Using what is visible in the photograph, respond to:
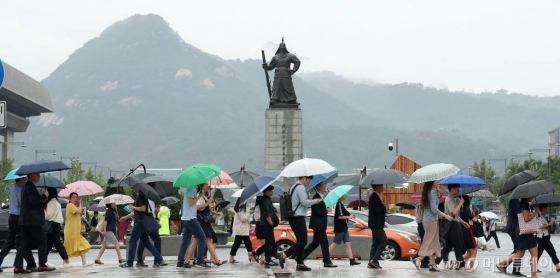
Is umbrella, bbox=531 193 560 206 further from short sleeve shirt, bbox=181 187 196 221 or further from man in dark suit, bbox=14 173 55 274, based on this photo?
man in dark suit, bbox=14 173 55 274

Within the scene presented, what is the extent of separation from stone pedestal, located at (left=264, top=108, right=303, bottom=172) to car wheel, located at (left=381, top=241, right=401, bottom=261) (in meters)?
18.4

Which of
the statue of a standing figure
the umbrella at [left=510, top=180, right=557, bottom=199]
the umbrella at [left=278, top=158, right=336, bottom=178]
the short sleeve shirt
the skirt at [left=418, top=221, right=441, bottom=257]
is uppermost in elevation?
the statue of a standing figure

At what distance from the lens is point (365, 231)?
24.7 metres

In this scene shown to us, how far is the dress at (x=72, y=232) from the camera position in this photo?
64.3ft

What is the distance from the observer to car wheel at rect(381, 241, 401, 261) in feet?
79.3

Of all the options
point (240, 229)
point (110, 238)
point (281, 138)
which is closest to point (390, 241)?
point (240, 229)

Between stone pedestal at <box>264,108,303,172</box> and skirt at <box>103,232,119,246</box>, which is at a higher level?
stone pedestal at <box>264,108,303,172</box>

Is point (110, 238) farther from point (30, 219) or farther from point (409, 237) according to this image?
point (409, 237)

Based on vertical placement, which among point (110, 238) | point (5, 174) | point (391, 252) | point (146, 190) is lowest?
point (391, 252)

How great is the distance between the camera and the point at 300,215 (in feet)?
57.5

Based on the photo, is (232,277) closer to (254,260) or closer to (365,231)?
(254,260)

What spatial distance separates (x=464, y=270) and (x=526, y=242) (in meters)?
1.57

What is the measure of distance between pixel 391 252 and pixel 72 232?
8.05 metres

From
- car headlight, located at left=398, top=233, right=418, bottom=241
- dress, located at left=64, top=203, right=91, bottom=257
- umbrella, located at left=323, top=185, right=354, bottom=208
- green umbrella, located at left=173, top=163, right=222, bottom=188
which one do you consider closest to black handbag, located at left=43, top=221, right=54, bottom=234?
dress, located at left=64, top=203, right=91, bottom=257
